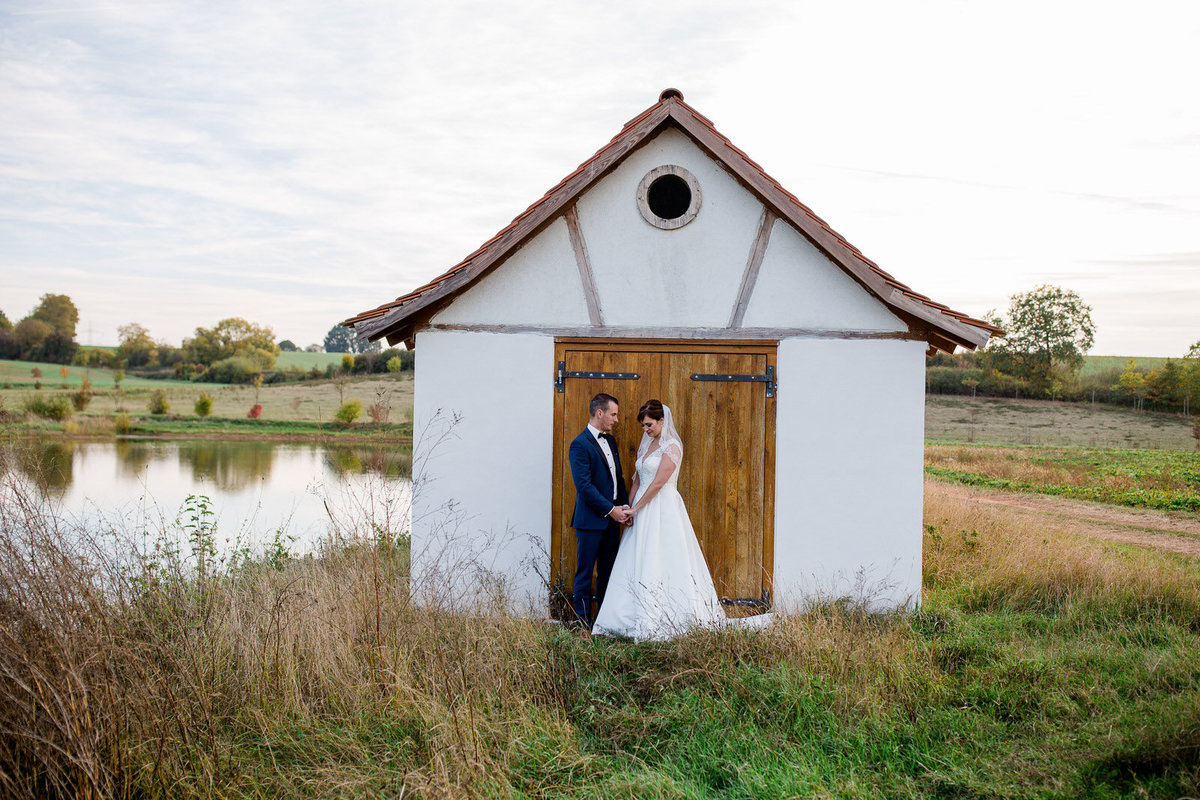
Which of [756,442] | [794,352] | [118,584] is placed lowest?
[118,584]

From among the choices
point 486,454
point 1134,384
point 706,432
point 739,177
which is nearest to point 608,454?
point 706,432

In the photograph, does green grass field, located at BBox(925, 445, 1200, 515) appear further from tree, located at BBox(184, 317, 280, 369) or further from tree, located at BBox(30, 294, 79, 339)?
tree, located at BBox(30, 294, 79, 339)

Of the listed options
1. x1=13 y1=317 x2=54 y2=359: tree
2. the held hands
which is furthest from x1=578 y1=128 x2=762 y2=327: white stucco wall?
x1=13 y1=317 x2=54 y2=359: tree

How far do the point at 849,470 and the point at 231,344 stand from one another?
65.3m

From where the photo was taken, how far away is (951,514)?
1021 centimetres

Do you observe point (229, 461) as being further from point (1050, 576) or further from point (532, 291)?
point (1050, 576)

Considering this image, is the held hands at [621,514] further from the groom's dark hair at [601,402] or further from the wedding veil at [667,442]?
the groom's dark hair at [601,402]

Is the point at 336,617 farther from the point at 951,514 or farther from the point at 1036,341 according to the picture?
the point at 1036,341

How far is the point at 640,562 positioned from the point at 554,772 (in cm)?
226

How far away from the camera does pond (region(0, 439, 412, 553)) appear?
15.5 ft

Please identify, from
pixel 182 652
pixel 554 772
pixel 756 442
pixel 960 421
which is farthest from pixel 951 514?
pixel 960 421

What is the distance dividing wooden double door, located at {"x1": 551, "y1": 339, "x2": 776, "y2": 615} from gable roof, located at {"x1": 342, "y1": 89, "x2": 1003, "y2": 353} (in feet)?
3.21

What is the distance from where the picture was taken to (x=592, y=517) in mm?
5832

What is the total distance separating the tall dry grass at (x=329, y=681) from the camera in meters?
3.25
